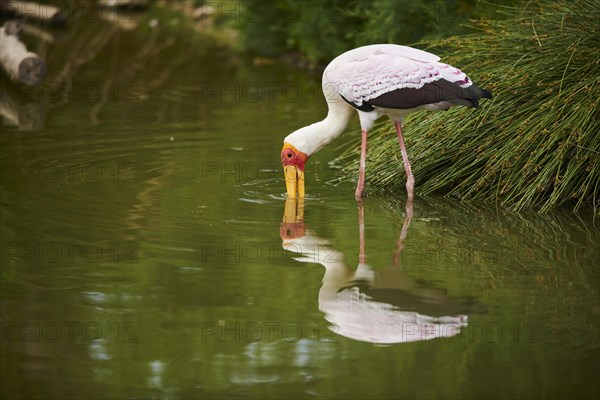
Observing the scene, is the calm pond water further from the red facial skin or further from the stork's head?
the red facial skin

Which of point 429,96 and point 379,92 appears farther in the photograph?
point 379,92

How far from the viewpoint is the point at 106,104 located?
38.9ft

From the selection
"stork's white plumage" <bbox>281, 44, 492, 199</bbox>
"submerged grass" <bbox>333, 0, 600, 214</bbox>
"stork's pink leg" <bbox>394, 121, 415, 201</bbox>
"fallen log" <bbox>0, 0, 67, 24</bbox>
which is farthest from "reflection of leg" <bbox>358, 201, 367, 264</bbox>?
"fallen log" <bbox>0, 0, 67, 24</bbox>

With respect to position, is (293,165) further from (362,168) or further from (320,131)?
(362,168)

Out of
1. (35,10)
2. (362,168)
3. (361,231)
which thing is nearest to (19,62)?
(35,10)

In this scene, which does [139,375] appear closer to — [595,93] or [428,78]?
[428,78]

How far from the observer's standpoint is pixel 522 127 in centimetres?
727

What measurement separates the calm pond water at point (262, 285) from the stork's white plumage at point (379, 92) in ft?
1.12

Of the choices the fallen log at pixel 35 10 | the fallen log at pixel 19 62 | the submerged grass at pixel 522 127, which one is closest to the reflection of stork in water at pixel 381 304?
the submerged grass at pixel 522 127

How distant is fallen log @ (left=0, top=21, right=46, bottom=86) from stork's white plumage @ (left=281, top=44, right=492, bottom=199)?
19.3 feet

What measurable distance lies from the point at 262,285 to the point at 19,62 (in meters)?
7.70

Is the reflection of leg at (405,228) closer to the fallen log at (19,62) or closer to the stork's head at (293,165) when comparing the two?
the stork's head at (293,165)

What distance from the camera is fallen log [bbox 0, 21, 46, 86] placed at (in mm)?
12555

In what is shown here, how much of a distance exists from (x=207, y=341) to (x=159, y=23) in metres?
14.5
